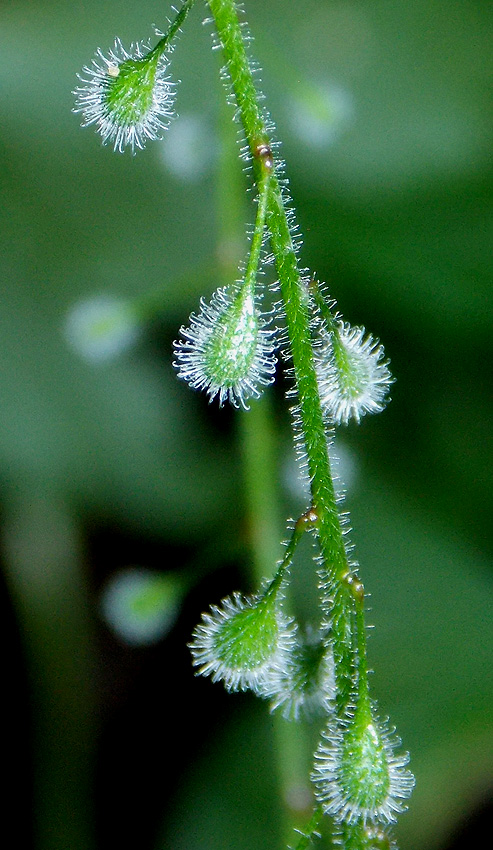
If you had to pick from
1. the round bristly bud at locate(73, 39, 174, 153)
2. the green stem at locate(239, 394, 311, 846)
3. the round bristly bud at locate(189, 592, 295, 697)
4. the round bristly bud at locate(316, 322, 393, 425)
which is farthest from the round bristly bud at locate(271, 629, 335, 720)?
the green stem at locate(239, 394, 311, 846)

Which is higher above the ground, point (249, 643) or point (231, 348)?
point (231, 348)

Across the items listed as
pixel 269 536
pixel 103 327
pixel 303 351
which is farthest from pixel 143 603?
pixel 303 351

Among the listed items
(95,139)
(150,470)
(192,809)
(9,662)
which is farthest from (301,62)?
(192,809)

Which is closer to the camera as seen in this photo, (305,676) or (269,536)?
(305,676)

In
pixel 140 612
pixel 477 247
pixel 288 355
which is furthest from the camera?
pixel 477 247

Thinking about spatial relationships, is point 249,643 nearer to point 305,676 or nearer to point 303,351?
point 305,676

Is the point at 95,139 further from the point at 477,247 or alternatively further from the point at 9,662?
the point at 9,662

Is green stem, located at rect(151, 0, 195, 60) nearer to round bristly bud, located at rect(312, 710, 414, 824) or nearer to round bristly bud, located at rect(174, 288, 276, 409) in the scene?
round bristly bud, located at rect(174, 288, 276, 409)

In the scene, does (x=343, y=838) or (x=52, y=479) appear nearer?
(x=343, y=838)
